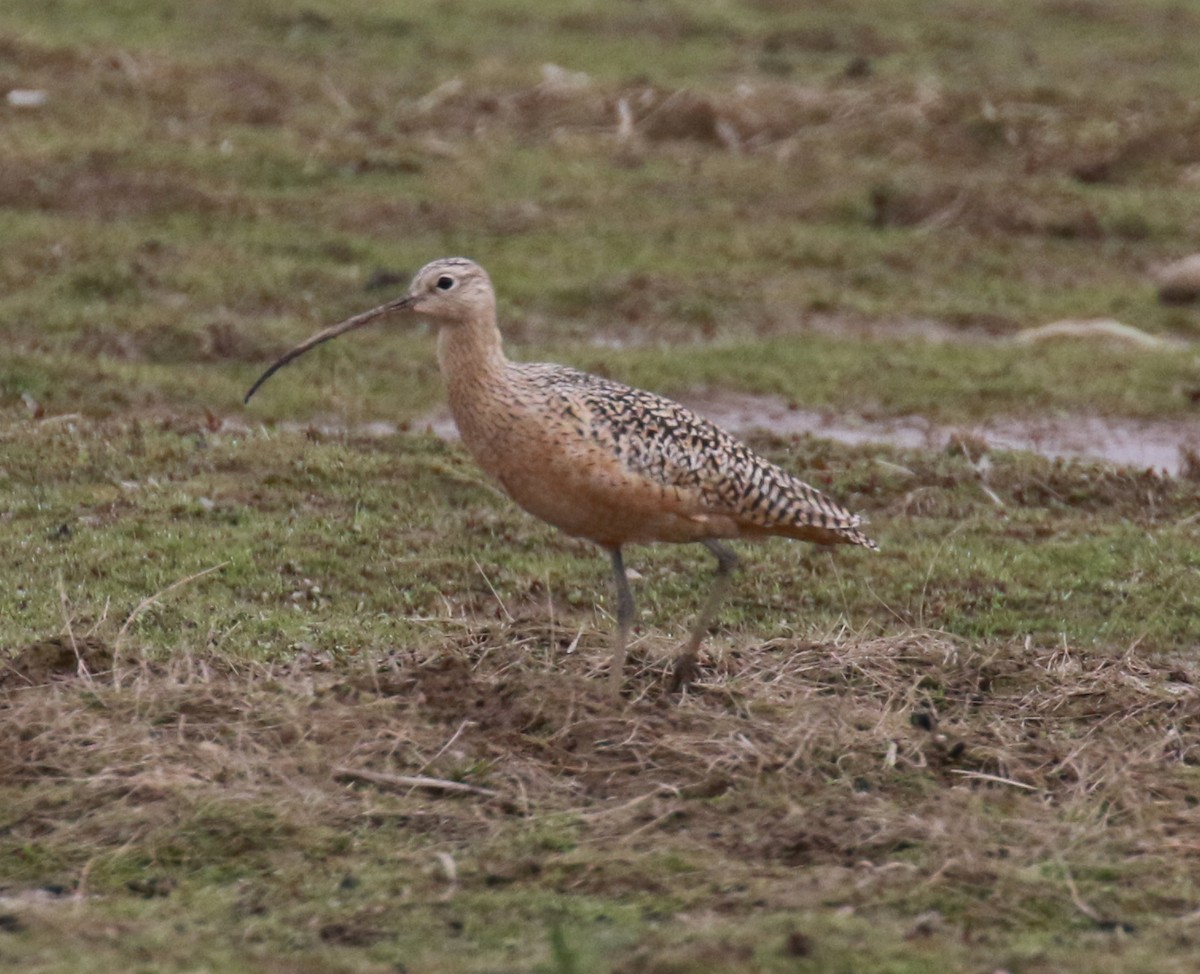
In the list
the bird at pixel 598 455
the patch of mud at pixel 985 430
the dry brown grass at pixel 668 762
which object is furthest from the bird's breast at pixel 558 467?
the patch of mud at pixel 985 430

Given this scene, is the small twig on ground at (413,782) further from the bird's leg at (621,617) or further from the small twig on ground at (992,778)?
the small twig on ground at (992,778)

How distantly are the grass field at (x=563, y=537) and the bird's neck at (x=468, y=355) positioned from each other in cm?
97

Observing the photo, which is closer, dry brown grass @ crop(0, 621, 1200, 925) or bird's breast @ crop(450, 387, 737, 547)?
dry brown grass @ crop(0, 621, 1200, 925)

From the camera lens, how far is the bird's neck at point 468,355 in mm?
7039

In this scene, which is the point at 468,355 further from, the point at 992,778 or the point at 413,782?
the point at 992,778

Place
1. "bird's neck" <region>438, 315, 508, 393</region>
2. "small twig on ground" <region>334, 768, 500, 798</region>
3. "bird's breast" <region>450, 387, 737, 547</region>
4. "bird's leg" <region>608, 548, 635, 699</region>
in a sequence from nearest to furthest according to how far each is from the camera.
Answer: "small twig on ground" <region>334, 768, 500, 798</region> → "bird's breast" <region>450, 387, 737, 547</region> → "bird's neck" <region>438, 315, 508, 393</region> → "bird's leg" <region>608, 548, 635, 699</region>

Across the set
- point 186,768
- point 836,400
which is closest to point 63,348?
point 836,400

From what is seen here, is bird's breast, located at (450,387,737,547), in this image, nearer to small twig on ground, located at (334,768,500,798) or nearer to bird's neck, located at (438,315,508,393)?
bird's neck, located at (438,315,508,393)

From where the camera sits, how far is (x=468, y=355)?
23.2ft

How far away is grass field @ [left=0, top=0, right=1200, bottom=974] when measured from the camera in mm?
5738

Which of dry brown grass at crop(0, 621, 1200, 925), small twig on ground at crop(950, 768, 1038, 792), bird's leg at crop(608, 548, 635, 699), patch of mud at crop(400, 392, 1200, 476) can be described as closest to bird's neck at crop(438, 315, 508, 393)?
bird's leg at crop(608, 548, 635, 699)

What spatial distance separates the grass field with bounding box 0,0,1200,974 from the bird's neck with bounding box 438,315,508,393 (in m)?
0.97

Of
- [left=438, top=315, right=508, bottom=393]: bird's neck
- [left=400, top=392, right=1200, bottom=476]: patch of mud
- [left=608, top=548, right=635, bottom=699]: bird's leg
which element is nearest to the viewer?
[left=438, top=315, right=508, bottom=393]: bird's neck

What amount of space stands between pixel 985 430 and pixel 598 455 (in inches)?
225
